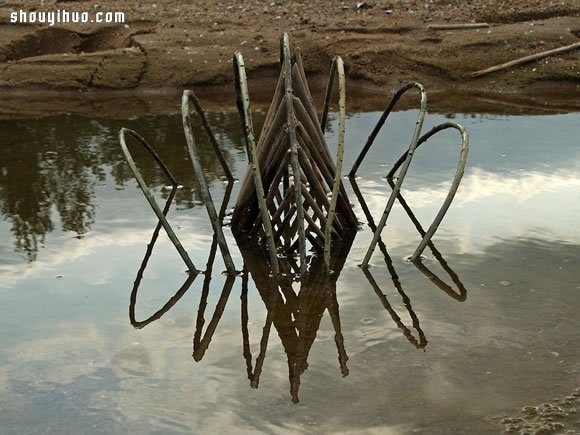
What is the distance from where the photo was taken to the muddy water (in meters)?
3.73

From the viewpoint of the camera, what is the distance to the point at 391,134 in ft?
26.4

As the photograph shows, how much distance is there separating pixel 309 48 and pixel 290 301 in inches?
248

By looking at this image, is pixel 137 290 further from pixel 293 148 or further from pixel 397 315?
pixel 397 315

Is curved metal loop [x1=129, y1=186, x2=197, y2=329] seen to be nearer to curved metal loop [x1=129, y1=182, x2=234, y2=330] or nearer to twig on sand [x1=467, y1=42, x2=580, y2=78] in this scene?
curved metal loop [x1=129, y1=182, x2=234, y2=330]

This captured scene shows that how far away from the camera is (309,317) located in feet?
15.3

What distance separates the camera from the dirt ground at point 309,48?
10.4 metres

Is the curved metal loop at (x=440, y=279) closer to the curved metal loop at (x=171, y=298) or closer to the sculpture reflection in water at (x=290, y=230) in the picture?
the sculpture reflection in water at (x=290, y=230)

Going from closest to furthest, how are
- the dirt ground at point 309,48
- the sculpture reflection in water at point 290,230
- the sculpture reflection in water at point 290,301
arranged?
1. the sculpture reflection in water at point 290,301
2. the sculpture reflection in water at point 290,230
3. the dirt ground at point 309,48

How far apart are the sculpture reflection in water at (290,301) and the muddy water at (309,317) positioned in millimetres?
14

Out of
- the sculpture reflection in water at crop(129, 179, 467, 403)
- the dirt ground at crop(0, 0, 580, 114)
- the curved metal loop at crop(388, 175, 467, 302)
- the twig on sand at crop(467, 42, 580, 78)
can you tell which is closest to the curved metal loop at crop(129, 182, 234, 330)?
the sculpture reflection in water at crop(129, 179, 467, 403)

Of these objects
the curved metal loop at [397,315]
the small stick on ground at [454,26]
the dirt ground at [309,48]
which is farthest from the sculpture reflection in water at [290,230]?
the small stick on ground at [454,26]

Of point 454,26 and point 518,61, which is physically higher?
point 454,26

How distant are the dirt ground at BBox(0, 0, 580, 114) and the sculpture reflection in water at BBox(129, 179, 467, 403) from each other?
5101 millimetres

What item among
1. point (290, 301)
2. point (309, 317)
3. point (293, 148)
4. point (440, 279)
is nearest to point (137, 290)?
point (290, 301)
